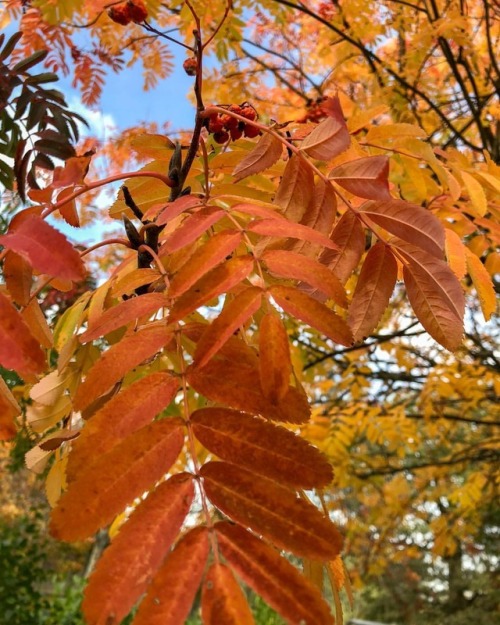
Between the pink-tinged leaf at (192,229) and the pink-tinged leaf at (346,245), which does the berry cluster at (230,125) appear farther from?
the pink-tinged leaf at (192,229)

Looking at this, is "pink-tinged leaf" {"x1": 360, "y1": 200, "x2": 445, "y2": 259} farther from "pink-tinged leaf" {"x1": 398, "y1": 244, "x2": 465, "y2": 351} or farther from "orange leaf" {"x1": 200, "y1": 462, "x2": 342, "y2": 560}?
"orange leaf" {"x1": 200, "y1": 462, "x2": 342, "y2": 560}

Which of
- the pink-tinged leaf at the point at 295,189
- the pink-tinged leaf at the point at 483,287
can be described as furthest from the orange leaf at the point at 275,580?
the pink-tinged leaf at the point at 483,287

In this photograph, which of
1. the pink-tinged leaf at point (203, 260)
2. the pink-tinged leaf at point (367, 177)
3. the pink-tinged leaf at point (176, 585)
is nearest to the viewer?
the pink-tinged leaf at point (176, 585)

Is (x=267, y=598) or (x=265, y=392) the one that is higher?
(x=265, y=392)

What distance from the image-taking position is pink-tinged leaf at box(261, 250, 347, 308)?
73 centimetres

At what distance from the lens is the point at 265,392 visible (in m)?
0.62

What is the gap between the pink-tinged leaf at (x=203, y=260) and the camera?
2.24 feet

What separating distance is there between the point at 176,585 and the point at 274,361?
242 mm

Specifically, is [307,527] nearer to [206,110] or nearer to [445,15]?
[206,110]

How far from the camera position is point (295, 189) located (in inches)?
38.9

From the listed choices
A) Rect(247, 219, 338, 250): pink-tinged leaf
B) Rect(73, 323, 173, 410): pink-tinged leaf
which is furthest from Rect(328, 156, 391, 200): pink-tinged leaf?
Rect(73, 323, 173, 410): pink-tinged leaf

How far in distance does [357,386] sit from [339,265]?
122 inches

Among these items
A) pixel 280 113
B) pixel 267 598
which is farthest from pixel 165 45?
pixel 267 598

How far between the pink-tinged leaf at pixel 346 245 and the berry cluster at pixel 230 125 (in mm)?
405
